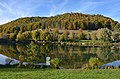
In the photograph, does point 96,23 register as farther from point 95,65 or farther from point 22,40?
point 95,65

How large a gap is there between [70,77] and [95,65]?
36.4 ft

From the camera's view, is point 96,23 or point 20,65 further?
point 96,23

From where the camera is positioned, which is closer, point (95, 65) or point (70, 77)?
point (70, 77)

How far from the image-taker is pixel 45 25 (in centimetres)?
18462

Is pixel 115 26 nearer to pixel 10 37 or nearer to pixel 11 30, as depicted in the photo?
pixel 11 30

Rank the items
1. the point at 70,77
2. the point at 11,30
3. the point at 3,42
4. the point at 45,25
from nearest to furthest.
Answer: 1. the point at 70,77
2. the point at 3,42
3. the point at 11,30
4. the point at 45,25

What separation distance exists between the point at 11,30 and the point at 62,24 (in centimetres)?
3660

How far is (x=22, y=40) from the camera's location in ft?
382

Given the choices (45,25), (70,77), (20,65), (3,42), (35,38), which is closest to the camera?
(70,77)

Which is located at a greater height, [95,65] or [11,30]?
[11,30]

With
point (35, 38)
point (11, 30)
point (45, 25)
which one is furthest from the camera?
point (45, 25)

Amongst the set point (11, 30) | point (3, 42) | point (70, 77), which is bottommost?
point (70, 77)

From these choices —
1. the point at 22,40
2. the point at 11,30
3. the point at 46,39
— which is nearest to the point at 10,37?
the point at 22,40

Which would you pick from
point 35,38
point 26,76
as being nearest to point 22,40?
point 35,38
